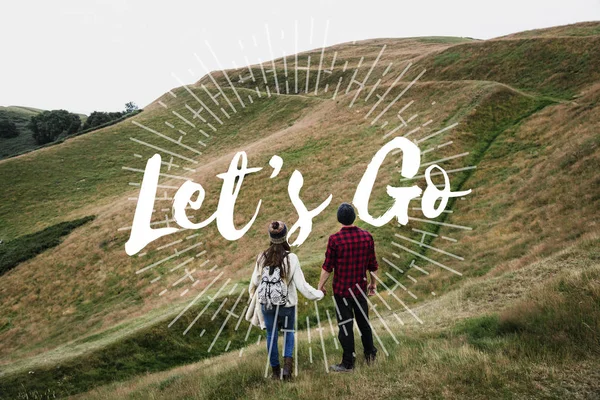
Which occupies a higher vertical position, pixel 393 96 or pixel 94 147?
pixel 393 96

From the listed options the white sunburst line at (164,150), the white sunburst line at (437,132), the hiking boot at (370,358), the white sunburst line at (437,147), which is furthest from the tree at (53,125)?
the hiking boot at (370,358)

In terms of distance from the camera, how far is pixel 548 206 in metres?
15.3

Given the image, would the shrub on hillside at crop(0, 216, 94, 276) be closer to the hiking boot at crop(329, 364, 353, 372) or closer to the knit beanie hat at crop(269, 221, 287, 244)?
the knit beanie hat at crop(269, 221, 287, 244)

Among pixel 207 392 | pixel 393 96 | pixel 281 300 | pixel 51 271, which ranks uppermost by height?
pixel 393 96

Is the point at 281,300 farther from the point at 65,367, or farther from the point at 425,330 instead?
the point at 65,367

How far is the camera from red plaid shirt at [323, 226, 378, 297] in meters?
6.16

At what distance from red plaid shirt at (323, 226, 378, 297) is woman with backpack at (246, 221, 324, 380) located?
0.47m

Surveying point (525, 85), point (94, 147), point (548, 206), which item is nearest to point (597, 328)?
point (548, 206)

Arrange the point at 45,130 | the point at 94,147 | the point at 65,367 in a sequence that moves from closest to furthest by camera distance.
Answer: the point at 65,367 < the point at 94,147 < the point at 45,130

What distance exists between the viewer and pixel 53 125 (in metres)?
85.4

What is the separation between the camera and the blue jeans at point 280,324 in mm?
6153

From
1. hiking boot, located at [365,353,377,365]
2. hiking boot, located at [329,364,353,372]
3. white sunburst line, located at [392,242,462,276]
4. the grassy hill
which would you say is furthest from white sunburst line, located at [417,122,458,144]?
hiking boot, located at [329,364,353,372]

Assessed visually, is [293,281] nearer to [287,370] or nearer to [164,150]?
[287,370]

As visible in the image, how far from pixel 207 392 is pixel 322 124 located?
38.0 m
